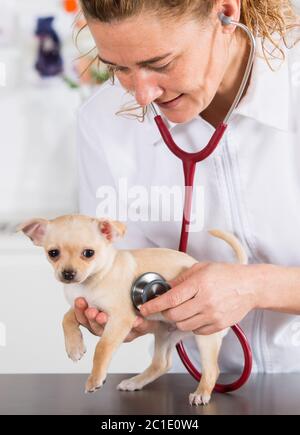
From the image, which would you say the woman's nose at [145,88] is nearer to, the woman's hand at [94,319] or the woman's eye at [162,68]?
the woman's eye at [162,68]

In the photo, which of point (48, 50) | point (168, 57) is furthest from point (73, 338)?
point (48, 50)

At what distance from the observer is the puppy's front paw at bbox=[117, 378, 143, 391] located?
1008 millimetres

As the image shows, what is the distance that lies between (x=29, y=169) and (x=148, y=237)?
47cm

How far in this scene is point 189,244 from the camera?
1.12 metres

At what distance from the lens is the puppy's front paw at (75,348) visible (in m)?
0.93

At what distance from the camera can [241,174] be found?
1.09 metres

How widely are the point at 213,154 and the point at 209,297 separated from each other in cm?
24

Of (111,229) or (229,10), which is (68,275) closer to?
(111,229)

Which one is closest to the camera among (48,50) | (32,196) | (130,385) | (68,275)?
(68,275)

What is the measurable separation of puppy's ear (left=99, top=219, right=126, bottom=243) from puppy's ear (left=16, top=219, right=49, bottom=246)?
6cm

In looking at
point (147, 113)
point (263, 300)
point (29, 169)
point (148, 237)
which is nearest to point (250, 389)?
point (263, 300)

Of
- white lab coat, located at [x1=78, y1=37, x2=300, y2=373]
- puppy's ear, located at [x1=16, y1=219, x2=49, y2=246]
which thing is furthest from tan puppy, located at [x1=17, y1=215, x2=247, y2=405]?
white lab coat, located at [x1=78, y1=37, x2=300, y2=373]

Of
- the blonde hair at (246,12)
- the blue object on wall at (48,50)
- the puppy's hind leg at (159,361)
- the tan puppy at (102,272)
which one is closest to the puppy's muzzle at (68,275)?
the tan puppy at (102,272)
